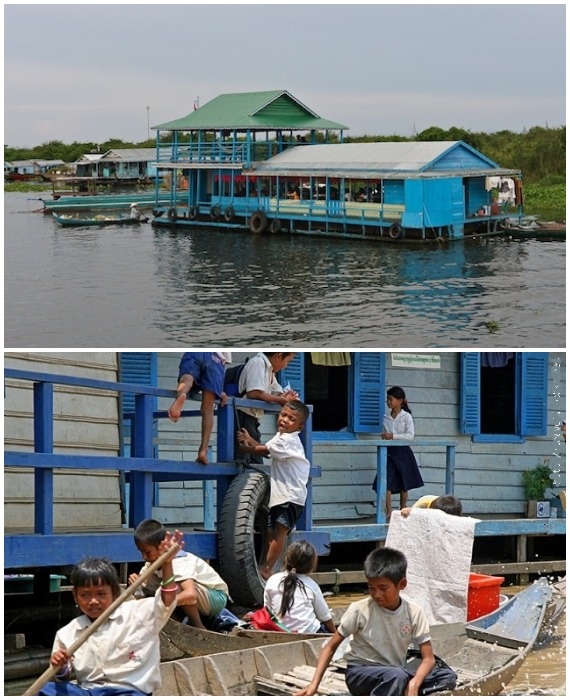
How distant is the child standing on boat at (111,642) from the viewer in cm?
455

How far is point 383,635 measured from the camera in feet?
16.0

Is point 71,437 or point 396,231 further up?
point 396,231

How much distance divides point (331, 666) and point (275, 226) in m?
25.1

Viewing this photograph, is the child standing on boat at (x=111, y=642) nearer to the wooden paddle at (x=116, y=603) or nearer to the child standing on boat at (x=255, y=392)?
the wooden paddle at (x=116, y=603)

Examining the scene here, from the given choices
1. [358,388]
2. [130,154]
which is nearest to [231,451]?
[358,388]

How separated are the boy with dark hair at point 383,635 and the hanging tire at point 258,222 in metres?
26.4

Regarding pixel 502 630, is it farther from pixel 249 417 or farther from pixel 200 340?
pixel 200 340

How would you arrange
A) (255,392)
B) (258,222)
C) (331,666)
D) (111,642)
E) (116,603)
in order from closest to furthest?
(116,603) < (111,642) < (331,666) < (255,392) < (258,222)

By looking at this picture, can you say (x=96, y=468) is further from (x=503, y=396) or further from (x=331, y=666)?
(x=503, y=396)

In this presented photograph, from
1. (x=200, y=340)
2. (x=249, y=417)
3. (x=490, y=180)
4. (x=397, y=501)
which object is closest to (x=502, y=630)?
(x=249, y=417)

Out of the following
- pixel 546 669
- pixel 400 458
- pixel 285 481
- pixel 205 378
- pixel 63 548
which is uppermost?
pixel 205 378

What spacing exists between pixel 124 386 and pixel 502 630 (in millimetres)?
2685

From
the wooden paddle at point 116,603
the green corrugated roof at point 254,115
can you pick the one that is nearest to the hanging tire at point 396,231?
the green corrugated roof at point 254,115

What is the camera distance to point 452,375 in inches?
467
